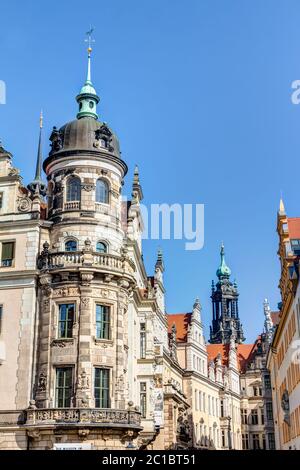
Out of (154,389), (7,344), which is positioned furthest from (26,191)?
(154,389)

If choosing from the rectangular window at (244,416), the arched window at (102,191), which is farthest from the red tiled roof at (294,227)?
the rectangular window at (244,416)

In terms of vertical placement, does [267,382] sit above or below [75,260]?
above

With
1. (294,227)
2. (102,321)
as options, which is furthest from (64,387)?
(294,227)

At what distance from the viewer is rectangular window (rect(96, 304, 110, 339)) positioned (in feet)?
107

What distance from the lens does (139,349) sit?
40438mm

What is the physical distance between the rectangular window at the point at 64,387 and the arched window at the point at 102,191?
980 cm

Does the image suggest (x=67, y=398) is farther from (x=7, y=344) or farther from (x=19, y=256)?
(x=19, y=256)

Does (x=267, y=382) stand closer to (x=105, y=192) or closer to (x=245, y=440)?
(x=245, y=440)

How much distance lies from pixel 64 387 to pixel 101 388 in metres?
1.88

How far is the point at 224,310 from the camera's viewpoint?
107 metres

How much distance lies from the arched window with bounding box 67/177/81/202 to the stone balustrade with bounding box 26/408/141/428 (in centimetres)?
1172

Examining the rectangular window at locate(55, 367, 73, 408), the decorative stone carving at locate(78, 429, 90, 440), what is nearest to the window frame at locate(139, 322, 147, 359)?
the rectangular window at locate(55, 367, 73, 408)

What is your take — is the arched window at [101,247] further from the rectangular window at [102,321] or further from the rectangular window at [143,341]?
the rectangular window at [143,341]

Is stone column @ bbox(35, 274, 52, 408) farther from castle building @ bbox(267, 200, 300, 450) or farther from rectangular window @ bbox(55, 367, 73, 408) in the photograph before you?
castle building @ bbox(267, 200, 300, 450)
